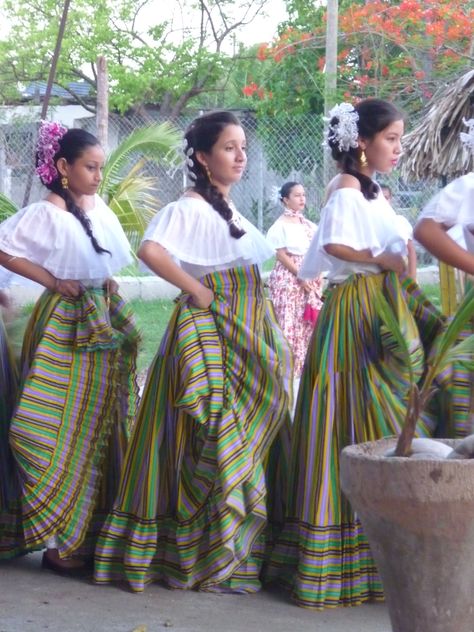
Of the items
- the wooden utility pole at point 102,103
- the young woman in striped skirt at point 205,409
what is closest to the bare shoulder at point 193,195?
the young woman in striped skirt at point 205,409

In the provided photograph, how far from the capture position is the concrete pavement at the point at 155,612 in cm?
399

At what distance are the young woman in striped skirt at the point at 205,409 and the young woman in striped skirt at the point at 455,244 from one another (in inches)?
26.6

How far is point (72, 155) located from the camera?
4.87 meters

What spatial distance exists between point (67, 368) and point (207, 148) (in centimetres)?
105

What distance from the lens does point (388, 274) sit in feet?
14.4

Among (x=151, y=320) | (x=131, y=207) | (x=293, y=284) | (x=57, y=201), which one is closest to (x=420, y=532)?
(x=57, y=201)

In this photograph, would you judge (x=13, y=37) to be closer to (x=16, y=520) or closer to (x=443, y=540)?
(x=16, y=520)

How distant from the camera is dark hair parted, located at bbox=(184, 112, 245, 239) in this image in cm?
452

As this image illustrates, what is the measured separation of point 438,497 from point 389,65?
547 inches

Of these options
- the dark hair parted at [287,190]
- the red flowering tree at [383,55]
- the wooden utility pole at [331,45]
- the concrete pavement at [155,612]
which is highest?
the red flowering tree at [383,55]

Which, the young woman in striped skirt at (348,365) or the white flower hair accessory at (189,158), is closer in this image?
the young woman in striped skirt at (348,365)

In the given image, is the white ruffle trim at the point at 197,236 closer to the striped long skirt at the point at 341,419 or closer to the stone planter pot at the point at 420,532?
the striped long skirt at the point at 341,419

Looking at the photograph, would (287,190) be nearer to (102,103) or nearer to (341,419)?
(102,103)

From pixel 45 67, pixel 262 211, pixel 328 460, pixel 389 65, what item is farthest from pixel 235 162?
pixel 45 67
